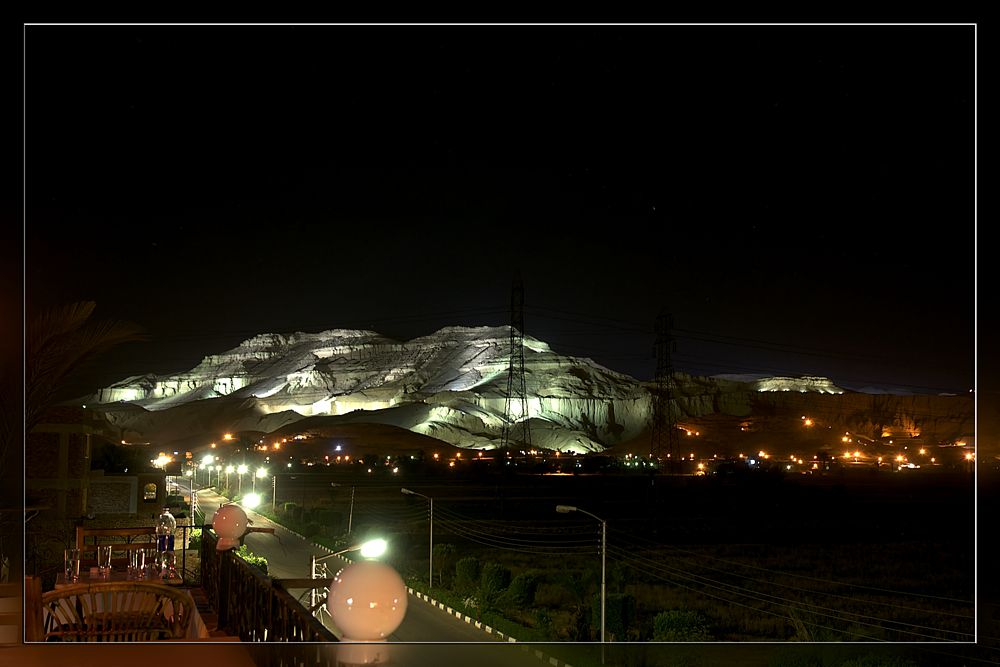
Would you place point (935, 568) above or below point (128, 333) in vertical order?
below

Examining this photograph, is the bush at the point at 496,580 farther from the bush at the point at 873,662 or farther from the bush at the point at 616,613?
the bush at the point at 873,662

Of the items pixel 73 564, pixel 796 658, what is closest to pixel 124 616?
pixel 73 564

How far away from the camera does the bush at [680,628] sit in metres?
10.6

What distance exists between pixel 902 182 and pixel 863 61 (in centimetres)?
219

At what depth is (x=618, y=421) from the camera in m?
120

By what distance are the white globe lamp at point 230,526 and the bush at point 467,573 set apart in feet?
36.5

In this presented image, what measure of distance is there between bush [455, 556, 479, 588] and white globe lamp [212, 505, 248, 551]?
11.1 meters

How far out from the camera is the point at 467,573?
1416 centimetres

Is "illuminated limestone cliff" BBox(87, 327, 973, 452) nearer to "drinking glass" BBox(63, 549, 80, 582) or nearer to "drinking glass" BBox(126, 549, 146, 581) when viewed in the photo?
"drinking glass" BBox(126, 549, 146, 581)

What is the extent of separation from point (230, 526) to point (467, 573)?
443 inches

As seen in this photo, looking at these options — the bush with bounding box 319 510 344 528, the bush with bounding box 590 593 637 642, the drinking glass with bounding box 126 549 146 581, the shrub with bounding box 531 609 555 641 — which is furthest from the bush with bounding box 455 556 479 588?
the drinking glass with bounding box 126 549 146 581

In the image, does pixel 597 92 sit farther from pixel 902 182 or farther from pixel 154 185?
pixel 154 185

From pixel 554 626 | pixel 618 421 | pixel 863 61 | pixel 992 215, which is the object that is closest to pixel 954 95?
pixel 863 61

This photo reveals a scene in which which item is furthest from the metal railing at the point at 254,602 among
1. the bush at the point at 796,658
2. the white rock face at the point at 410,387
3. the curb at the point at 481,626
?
the white rock face at the point at 410,387
